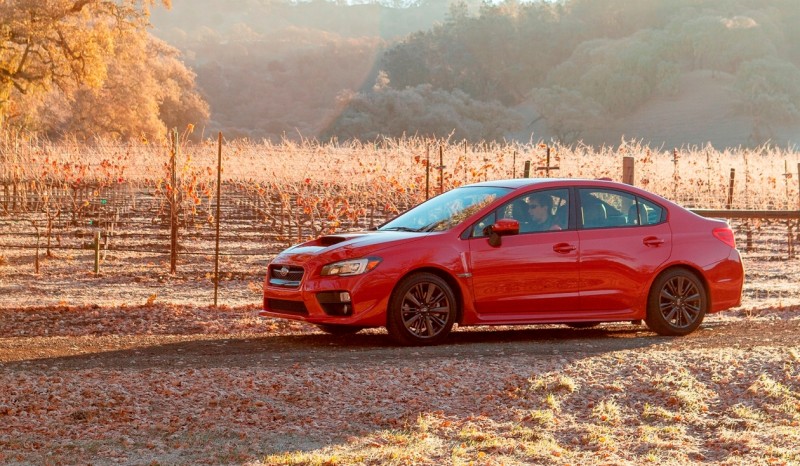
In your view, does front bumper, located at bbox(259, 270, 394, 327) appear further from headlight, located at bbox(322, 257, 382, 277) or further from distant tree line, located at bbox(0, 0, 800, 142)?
distant tree line, located at bbox(0, 0, 800, 142)

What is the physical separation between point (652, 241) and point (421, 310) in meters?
2.59

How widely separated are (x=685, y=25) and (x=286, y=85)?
46.2m

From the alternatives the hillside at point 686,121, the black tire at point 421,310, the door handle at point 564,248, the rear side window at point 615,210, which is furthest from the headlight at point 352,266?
the hillside at point 686,121

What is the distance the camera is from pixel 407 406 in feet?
27.8

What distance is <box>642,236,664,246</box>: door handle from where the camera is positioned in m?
11.8

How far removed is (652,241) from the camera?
1180 centimetres

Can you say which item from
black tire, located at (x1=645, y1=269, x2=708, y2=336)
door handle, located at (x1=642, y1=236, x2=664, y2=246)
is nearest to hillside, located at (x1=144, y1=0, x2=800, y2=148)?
black tire, located at (x1=645, y1=269, x2=708, y2=336)

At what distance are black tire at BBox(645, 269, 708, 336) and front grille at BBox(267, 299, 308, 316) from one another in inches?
141

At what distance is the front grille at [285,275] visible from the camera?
11164 millimetres

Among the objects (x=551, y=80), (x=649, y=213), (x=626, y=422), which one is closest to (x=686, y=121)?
(x=551, y=80)

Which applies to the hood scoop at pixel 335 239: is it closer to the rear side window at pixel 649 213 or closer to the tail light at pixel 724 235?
the rear side window at pixel 649 213

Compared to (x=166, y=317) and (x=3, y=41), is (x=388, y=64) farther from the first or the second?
(x=166, y=317)

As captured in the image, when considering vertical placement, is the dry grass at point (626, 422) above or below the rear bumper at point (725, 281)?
below

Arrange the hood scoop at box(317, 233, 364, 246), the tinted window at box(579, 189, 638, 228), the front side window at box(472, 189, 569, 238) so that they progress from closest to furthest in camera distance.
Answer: the hood scoop at box(317, 233, 364, 246) < the front side window at box(472, 189, 569, 238) < the tinted window at box(579, 189, 638, 228)
